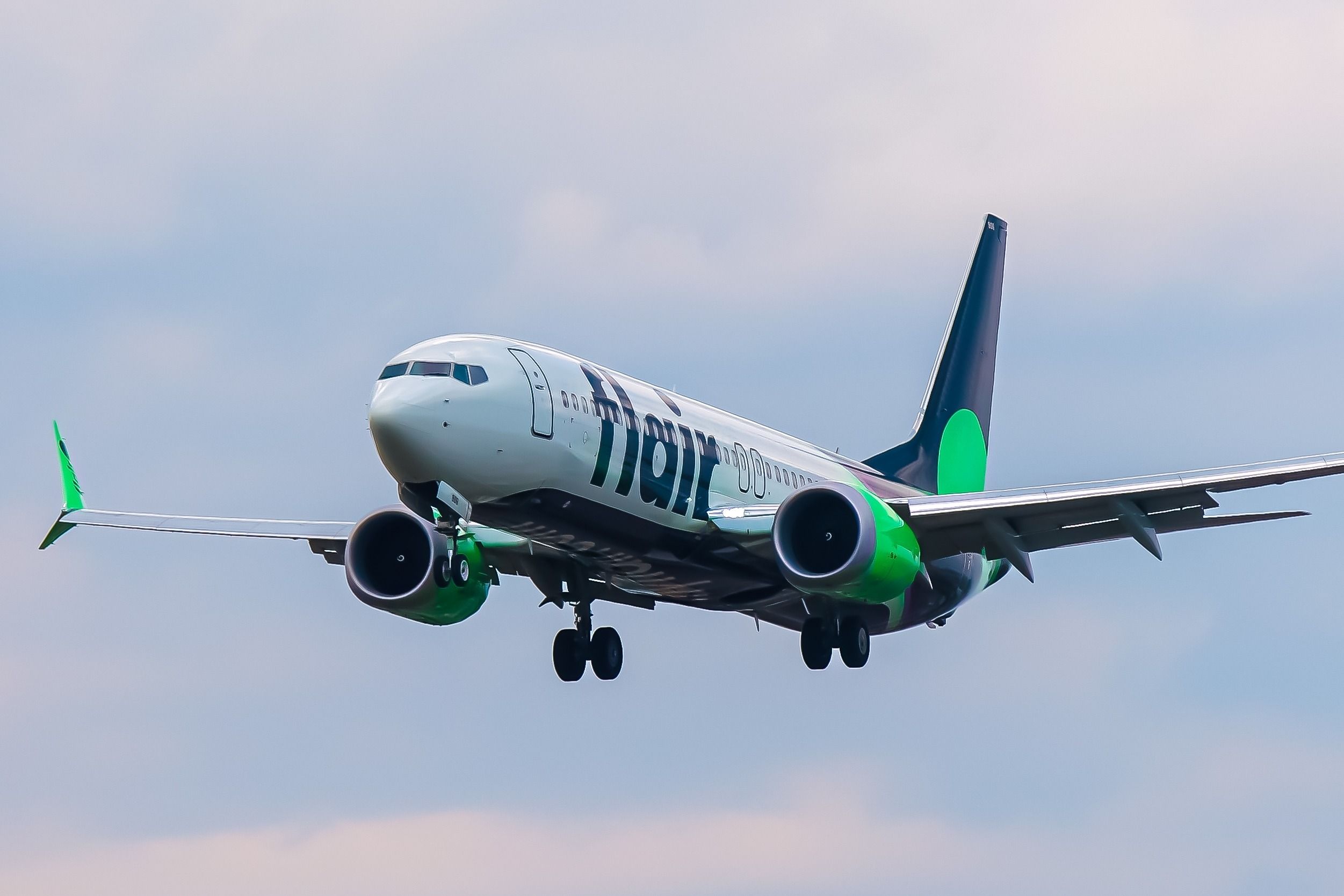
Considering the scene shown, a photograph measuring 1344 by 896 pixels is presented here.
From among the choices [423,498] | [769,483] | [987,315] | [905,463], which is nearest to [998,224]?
[987,315]

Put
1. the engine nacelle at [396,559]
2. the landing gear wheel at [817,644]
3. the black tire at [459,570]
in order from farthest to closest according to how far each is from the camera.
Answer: the landing gear wheel at [817,644] < the engine nacelle at [396,559] < the black tire at [459,570]

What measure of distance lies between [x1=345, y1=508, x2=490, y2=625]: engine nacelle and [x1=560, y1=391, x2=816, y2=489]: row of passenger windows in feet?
16.8

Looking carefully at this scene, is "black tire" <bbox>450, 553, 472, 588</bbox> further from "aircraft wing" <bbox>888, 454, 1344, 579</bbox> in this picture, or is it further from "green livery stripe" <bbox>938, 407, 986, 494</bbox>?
"green livery stripe" <bbox>938, 407, 986, 494</bbox>

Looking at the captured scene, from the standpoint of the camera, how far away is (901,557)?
3506cm

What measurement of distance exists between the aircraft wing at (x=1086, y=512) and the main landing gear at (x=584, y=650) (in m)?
6.68

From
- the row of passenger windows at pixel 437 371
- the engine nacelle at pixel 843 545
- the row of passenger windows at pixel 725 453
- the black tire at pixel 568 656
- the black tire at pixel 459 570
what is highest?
the row of passenger windows at pixel 437 371

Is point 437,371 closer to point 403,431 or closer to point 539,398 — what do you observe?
point 403,431

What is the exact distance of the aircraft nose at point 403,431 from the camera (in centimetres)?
2977

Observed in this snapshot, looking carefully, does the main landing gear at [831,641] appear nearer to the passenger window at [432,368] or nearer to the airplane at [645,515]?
the airplane at [645,515]

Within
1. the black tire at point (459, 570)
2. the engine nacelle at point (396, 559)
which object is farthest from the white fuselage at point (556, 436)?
the engine nacelle at point (396, 559)

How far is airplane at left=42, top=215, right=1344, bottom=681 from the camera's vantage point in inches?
1221

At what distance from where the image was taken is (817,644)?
38938mm

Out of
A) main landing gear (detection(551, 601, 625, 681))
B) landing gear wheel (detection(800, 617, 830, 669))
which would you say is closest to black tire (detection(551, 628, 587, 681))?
main landing gear (detection(551, 601, 625, 681))

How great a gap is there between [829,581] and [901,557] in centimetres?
157
